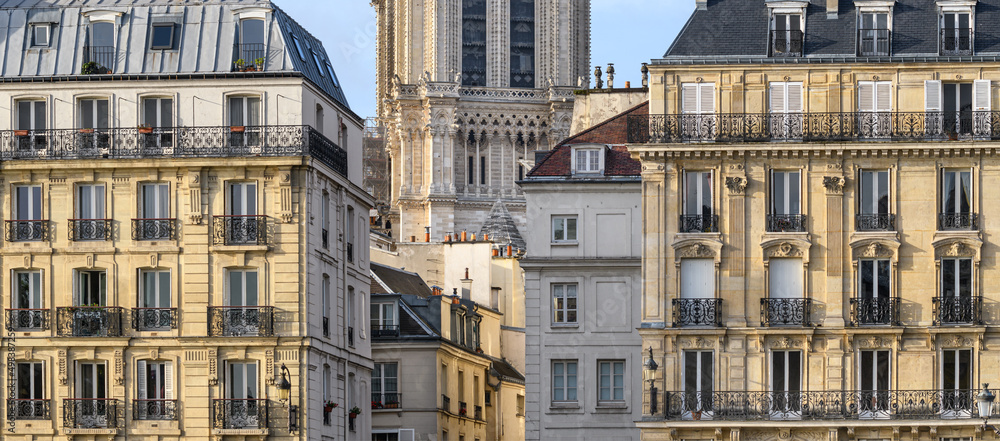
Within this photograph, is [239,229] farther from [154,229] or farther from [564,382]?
[564,382]

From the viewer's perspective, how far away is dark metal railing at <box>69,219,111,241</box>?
7312 centimetres

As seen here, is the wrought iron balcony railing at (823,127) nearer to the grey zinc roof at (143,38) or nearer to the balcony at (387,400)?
the grey zinc roof at (143,38)

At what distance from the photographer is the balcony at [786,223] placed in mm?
70500

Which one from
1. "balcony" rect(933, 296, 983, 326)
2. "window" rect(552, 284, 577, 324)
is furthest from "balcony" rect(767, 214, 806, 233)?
"window" rect(552, 284, 577, 324)

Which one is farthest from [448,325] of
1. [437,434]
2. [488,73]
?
[488,73]

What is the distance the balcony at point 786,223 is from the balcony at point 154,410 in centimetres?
1903

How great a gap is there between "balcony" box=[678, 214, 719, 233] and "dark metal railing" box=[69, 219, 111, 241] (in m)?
17.9

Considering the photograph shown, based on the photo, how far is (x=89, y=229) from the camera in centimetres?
7325

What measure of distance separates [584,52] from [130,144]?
94341 millimetres

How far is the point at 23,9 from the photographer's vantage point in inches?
3027

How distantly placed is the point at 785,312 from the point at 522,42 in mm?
97100

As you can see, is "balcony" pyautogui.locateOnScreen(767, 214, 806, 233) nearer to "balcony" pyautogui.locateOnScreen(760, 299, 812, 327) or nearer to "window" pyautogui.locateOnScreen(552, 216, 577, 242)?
"balcony" pyautogui.locateOnScreen(760, 299, 812, 327)

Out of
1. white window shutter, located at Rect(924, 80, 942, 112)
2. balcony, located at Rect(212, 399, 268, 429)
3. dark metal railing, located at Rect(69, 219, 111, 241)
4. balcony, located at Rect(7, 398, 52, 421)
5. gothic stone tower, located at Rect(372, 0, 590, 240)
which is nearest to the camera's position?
white window shutter, located at Rect(924, 80, 942, 112)

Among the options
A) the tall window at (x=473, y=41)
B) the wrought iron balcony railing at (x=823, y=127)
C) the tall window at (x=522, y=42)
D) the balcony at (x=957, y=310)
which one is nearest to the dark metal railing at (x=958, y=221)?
the balcony at (x=957, y=310)
